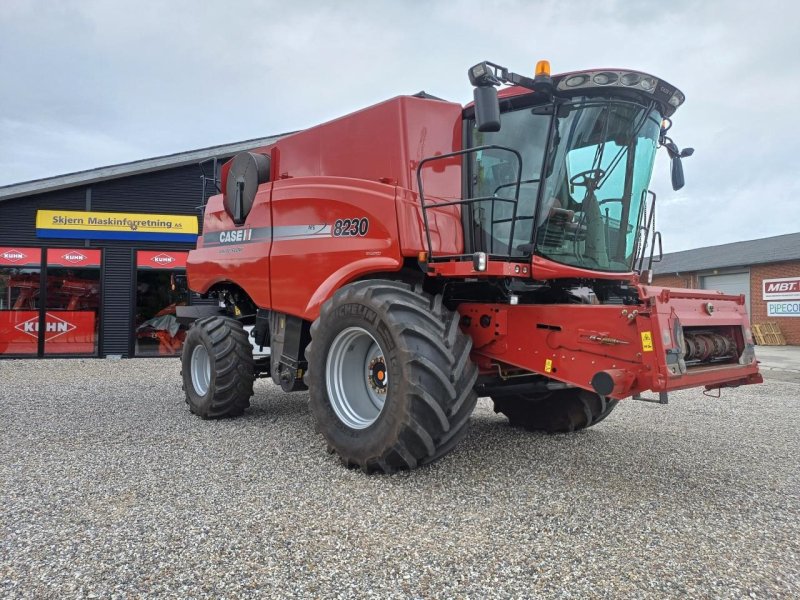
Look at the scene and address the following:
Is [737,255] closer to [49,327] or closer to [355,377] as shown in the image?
[355,377]

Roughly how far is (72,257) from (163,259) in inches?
71.9

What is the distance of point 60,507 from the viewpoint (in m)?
3.35

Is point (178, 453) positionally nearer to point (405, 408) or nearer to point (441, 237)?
point (405, 408)

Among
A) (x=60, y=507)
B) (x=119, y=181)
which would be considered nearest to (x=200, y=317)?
(x=60, y=507)

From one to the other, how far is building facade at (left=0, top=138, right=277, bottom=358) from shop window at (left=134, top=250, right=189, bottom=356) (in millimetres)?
21

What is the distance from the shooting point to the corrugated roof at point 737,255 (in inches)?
817

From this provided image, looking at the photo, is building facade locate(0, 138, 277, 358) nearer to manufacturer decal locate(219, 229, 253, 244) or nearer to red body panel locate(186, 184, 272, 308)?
red body panel locate(186, 184, 272, 308)

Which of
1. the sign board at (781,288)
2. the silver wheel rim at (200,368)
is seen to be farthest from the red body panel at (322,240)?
the sign board at (781,288)

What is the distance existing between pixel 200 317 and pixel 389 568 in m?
5.03

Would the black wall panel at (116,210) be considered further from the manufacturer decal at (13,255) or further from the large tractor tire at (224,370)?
the large tractor tire at (224,370)

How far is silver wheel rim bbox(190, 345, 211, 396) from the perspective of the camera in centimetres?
655

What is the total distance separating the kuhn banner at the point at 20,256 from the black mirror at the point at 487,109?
1185cm

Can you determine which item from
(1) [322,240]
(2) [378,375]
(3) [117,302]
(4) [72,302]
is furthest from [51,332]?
(2) [378,375]

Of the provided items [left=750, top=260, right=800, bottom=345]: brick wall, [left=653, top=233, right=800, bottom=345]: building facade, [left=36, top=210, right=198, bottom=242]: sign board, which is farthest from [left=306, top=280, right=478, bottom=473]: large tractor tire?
[left=750, top=260, right=800, bottom=345]: brick wall
